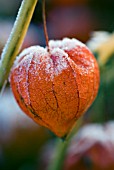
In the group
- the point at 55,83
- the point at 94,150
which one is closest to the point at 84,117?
the point at 94,150

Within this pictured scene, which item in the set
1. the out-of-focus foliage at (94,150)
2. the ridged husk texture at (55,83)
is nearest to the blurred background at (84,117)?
the out-of-focus foliage at (94,150)

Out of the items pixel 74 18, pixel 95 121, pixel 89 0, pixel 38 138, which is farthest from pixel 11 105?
pixel 89 0

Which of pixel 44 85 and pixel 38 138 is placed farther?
pixel 38 138

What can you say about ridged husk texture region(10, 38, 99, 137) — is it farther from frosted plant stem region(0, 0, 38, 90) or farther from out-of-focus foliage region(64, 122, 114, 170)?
out-of-focus foliage region(64, 122, 114, 170)

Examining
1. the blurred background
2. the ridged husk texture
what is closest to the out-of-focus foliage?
the blurred background

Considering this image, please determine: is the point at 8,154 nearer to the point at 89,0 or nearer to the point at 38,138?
the point at 38,138

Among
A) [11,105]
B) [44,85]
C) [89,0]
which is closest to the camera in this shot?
[44,85]

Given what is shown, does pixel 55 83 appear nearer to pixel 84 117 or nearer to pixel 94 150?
pixel 94 150
